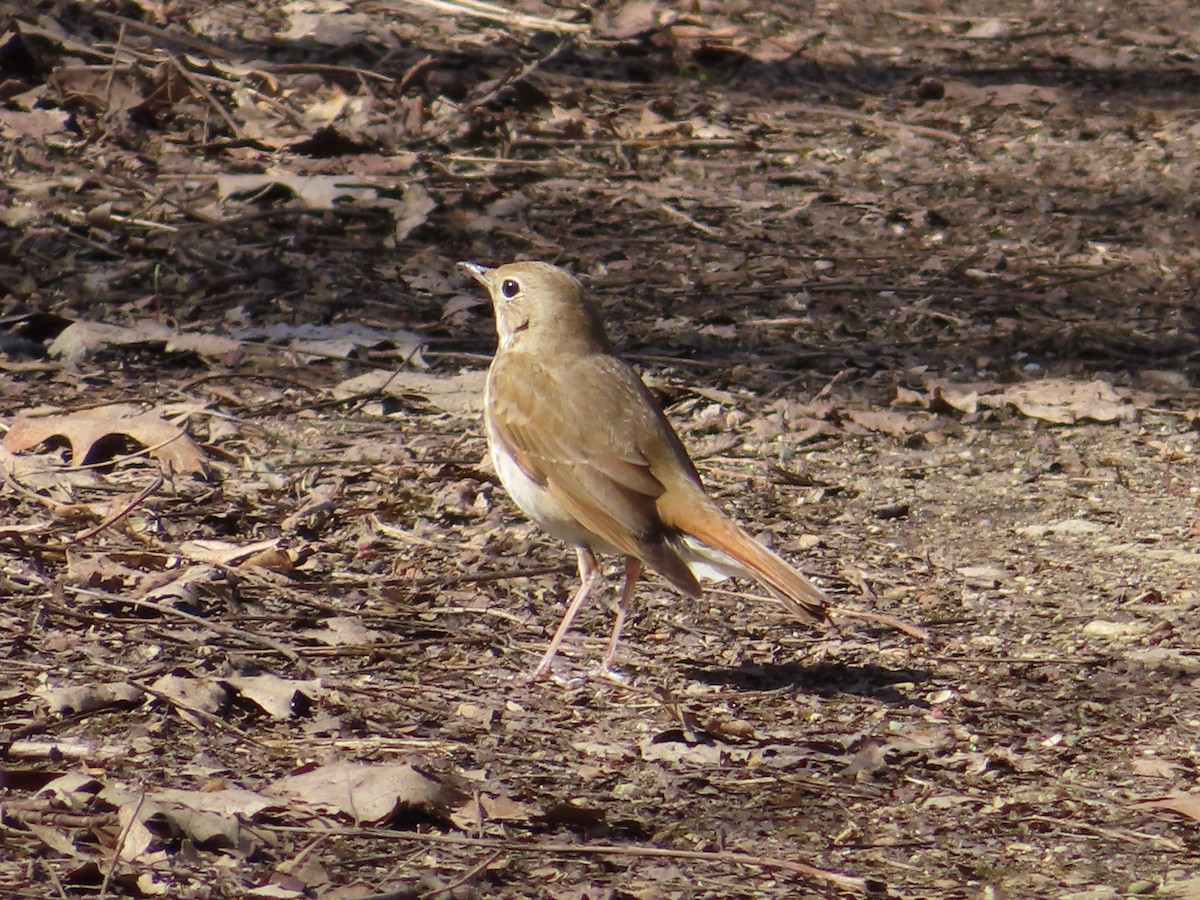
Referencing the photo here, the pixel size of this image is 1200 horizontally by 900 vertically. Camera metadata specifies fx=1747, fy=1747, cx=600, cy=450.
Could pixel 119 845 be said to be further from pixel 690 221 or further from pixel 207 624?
pixel 690 221

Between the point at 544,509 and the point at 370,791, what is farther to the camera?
the point at 544,509

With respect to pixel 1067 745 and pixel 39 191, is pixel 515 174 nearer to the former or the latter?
pixel 39 191

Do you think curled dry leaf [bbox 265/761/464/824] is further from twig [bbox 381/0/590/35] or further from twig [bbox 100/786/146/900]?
twig [bbox 381/0/590/35]

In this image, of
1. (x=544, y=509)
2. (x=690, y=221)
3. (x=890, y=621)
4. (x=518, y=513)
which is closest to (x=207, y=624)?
(x=544, y=509)

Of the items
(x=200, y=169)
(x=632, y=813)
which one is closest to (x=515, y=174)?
(x=200, y=169)

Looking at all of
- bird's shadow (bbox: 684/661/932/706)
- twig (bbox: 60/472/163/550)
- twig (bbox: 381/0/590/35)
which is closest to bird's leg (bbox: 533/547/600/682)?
bird's shadow (bbox: 684/661/932/706)

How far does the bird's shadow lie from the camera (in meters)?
5.02

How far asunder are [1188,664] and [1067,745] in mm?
708

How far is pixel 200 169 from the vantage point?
352 inches

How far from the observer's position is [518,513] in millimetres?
6207

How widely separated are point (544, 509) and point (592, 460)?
21 cm

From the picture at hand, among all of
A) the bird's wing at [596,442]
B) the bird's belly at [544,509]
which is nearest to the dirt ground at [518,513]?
the bird's belly at [544,509]

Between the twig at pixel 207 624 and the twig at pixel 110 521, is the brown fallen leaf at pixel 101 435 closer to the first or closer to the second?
the twig at pixel 110 521

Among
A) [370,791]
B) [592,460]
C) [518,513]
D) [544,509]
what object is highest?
[592,460]
